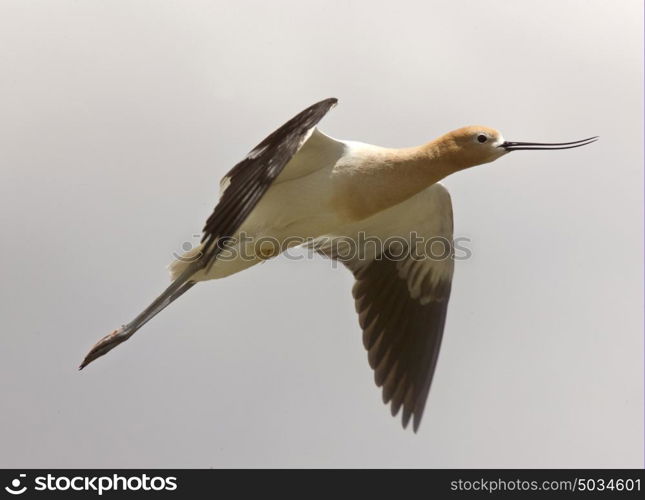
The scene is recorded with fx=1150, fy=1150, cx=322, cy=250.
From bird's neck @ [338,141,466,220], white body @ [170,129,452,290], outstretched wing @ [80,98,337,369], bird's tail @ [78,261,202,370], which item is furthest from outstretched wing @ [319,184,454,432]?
outstretched wing @ [80,98,337,369]

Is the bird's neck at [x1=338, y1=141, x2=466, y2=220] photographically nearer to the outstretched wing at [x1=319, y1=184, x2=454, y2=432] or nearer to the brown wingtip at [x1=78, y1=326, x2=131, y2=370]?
the outstretched wing at [x1=319, y1=184, x2=454, y2=432]

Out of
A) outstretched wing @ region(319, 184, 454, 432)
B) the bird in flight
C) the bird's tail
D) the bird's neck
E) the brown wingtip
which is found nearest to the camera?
the bird in flight

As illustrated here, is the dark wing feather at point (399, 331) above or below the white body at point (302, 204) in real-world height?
below

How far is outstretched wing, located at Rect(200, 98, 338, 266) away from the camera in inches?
341

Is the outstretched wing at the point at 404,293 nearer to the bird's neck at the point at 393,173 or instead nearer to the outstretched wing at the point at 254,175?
the bird's neck at the point at 393,173

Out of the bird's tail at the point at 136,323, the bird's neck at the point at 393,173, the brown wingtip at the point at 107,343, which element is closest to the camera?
the bird's neck at the point at 393,173

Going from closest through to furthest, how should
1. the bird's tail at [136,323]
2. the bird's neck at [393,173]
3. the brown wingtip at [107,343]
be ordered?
the bird's neck at [393,173], the bird's tail at [136,323], the brown wingtip at [107,343]

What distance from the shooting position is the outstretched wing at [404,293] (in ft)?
37.2

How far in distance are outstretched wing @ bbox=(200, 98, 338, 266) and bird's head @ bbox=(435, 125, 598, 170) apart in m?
1.32

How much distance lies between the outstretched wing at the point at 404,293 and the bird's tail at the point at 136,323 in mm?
1664

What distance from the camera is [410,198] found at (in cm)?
1079

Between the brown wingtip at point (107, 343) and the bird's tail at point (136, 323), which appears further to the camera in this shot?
the brown wingtip at point (107, 343)

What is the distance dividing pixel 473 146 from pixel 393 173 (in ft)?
2.45

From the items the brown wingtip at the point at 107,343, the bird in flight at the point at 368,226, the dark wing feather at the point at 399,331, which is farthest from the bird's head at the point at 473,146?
the brown wingtip at the point at 107,343
